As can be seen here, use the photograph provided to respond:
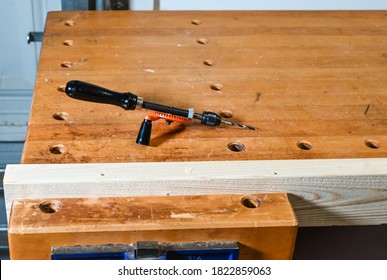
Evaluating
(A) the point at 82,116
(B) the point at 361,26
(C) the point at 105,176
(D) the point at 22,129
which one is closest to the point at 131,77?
(A) the point at 82,116

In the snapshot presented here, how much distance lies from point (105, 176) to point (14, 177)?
0.35 ft

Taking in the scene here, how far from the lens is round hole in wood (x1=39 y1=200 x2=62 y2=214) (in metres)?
0.68

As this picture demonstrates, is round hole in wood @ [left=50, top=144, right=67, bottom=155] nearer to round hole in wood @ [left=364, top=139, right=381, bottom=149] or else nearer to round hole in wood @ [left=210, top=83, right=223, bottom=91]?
round hole in wood @ [left=210, top=83, right=223, bottom=91]

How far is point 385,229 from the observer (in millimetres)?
1080

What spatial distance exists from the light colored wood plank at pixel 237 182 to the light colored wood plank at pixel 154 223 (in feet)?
0.04

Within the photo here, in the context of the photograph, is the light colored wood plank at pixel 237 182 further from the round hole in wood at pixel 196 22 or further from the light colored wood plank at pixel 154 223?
the round hole in wood at pixel 196 22

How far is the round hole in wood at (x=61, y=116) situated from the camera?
2.66 ft

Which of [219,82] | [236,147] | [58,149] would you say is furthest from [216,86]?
[58,149]

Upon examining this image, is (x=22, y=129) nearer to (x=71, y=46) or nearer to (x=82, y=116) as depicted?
(x=71, y=46)

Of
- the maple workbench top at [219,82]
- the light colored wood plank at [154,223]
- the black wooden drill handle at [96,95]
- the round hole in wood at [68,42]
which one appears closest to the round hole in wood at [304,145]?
the maple workbench top at [219,82]

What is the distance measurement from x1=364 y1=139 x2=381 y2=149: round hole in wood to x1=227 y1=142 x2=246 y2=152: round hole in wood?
0.17 meters

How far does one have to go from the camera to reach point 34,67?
155cm

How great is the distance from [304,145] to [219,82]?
196mm

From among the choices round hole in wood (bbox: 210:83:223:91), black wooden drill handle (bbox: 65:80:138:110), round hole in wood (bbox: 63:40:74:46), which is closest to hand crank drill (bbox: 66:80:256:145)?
black wooden drill handle (bbox: 65:80:138:110)
